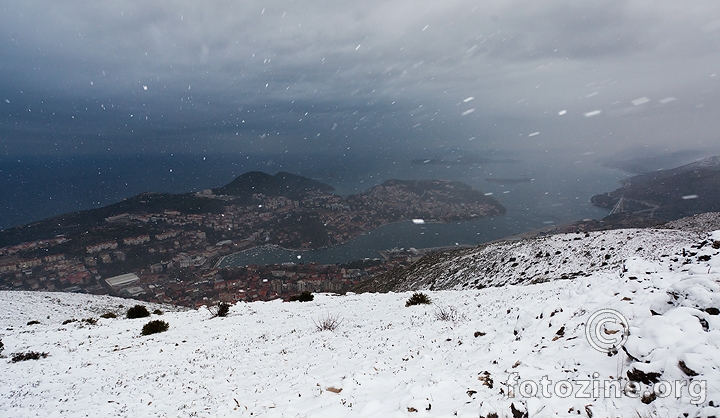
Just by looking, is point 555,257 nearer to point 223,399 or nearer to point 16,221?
point 223,399

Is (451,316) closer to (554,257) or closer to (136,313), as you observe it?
(554,257)

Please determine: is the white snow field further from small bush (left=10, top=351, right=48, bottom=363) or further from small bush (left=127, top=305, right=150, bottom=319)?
small bush (left=127, top=305, right=150, bottom=319)

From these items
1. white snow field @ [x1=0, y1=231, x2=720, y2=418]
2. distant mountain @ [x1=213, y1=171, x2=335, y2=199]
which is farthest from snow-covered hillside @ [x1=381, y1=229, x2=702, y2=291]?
distant mountain @ [x1=213, y1=171, x2=335, y2=199]

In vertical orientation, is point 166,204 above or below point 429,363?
above

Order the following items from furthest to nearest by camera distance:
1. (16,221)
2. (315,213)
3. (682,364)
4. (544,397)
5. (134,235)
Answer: (16,221) → (315,213) → (134,235) → (544,397) → (682,364)

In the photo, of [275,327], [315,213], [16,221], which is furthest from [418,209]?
[16,221]

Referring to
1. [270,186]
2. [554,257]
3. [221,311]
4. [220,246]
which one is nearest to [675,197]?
[554,257]

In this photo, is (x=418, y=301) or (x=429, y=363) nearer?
(x=429, y=363)
